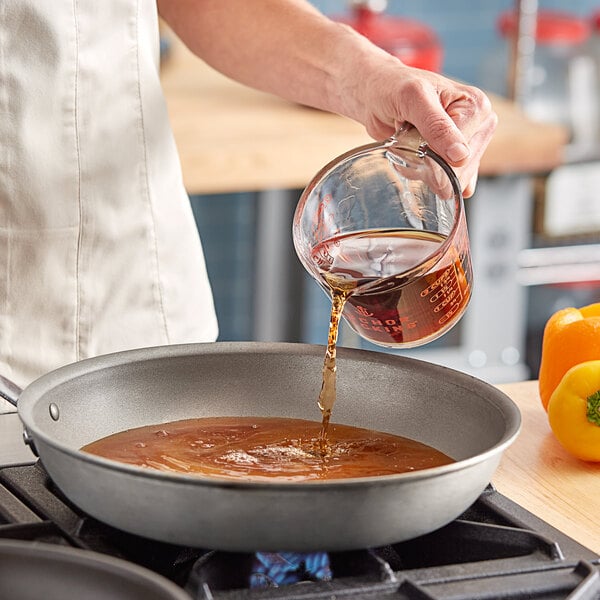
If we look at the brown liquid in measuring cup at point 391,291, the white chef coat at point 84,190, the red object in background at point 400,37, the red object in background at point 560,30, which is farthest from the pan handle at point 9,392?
the red object in background at point 560,30

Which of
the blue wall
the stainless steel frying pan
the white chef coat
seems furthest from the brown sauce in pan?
the blue wall

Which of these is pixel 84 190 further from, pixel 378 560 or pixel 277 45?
pixel 378 560

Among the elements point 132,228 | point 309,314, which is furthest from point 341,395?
point 309,314

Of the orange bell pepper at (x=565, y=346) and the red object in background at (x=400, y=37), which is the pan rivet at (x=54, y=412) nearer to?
the orange bell pepper at (x=565, y=346)

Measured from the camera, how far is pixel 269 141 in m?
2.28

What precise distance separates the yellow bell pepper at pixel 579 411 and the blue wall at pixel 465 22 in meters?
2.57

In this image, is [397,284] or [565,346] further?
[565,346]

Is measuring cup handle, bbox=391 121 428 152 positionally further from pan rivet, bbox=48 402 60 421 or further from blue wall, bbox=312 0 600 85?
blue wall, bbox=312 0 600 85

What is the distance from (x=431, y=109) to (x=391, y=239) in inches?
4.8

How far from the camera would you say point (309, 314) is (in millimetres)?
3148

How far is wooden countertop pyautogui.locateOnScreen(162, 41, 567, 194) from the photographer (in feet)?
7.36

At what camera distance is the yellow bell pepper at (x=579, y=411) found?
1075 millimetres

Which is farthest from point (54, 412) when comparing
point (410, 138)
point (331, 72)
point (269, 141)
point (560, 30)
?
point (560, 30)

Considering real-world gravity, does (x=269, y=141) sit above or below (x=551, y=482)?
Result: above
